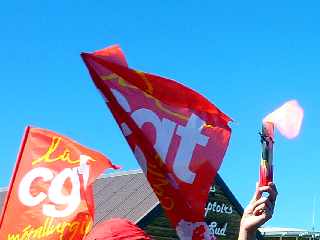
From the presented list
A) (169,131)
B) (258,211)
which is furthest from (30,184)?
(258,211)

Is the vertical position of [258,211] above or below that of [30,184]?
below

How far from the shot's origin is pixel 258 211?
317cm

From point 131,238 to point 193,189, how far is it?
954 mm

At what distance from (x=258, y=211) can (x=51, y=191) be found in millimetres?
4132

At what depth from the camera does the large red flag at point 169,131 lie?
378cm

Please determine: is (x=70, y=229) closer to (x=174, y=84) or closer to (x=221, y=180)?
(x=174, y=84)

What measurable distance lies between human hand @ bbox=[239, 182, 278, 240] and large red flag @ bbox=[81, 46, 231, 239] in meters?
0.57

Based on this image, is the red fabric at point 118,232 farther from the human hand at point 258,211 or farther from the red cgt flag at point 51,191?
the red cgt flag at point 51,191

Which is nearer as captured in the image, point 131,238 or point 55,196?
point 131,238

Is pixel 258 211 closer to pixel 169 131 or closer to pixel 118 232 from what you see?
pixel 118 232

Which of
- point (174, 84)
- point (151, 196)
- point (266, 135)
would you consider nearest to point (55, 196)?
point (174, 84)

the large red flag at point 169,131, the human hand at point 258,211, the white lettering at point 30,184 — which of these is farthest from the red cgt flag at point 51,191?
the human hand at point 258,211

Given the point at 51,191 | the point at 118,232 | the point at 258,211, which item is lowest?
the point at 118,232

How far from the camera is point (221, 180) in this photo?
112 ft
